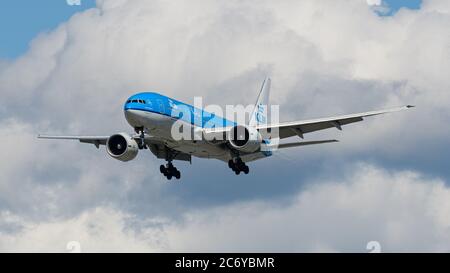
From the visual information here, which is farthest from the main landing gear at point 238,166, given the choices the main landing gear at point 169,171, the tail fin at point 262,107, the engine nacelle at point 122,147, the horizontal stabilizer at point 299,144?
the tail fin at point 262,107

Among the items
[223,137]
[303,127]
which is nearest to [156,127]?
[223,137]

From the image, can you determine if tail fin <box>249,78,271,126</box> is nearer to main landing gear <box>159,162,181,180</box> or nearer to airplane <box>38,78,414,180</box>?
airplane <box>38,78,414,180</box>

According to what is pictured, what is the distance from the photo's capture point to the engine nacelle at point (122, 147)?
71875 mm

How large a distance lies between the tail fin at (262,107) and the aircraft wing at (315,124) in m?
13.1

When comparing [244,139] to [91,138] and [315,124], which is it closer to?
[315,124]

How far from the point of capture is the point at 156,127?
66.5 metres

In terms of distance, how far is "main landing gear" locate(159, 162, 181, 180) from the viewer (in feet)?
252

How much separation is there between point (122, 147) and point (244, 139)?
30.3 ft

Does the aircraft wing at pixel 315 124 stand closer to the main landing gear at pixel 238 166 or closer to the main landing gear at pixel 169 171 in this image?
the main landing gear at pixel 238 166

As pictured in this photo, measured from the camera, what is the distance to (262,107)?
8956 centimetres

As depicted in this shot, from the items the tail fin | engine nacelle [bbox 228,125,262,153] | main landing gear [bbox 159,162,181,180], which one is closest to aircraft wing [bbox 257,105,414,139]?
engine nacelle [bbox 228,125,262,153]

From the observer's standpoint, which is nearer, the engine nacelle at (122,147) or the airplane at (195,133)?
the airplane at (195,133)
